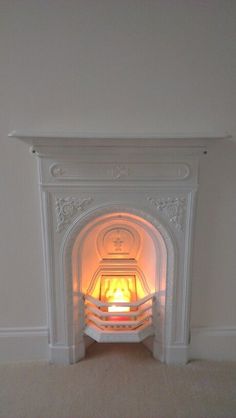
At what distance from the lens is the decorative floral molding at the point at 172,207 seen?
5.35 ft

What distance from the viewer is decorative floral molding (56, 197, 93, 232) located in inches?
63.8

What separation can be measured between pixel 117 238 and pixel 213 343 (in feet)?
3.06

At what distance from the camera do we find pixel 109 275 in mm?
2012

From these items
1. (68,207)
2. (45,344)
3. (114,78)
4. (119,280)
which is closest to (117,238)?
(119,280)

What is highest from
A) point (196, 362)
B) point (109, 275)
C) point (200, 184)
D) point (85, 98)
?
point (85, 98)

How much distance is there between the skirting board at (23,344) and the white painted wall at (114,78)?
0.64m

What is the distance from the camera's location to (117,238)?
6.37ft

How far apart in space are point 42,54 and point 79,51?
193mm

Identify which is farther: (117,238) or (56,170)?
(117,238)

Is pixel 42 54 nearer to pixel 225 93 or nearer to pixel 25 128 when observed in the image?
pixel 25 128

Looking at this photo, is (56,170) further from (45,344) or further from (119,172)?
(45,344)

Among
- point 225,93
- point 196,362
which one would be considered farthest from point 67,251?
point 225,93

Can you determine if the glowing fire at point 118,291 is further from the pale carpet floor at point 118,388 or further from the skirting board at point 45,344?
the skirting board at point 45,344

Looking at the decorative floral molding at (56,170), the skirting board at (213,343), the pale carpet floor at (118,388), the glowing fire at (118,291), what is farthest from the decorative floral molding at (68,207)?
the skirting board at (213,343)
